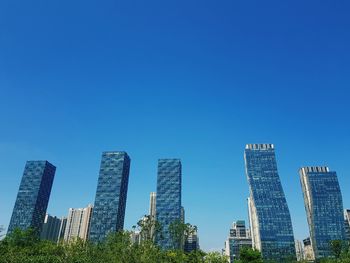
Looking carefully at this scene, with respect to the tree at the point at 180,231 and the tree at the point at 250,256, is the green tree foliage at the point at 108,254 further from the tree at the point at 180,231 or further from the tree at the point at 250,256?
the tree at the point at 180,231

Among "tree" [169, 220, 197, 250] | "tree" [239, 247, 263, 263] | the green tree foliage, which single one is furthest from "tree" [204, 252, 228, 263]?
"tree" [169, 220, 197, 250]

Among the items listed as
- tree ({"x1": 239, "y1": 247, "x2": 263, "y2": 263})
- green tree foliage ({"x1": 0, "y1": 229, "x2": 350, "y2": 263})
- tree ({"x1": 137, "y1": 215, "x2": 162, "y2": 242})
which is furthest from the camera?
tree ({"x1": 137, "y1": 215, "x2": 162, "y2": 242})

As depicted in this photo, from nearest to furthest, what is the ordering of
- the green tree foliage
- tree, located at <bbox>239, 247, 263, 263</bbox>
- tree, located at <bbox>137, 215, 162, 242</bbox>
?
→ the green tree foliage < tree, located at <bbox>239, 247, 263, 263</bbox> < tree, located at <bbox>137, 215, 162, 242</bbox>

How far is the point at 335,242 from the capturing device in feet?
442

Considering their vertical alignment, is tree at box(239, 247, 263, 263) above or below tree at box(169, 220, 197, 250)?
below

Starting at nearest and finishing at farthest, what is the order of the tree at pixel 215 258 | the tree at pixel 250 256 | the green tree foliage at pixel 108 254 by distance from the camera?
the green tree foliage at pixel 108 254 < the tree at pixel 215 258 < the tree at pixel 250 256

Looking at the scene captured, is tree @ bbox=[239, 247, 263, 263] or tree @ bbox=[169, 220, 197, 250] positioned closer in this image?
tree @ bbox=[239, 247, 263, 263]

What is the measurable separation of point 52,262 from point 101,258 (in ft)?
35.2

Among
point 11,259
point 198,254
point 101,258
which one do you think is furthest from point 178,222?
point 11,259

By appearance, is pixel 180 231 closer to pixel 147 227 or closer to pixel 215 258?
pixel 147 227

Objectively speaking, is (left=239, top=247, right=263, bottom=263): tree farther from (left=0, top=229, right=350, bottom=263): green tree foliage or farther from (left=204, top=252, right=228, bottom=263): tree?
(left=204, top=252, right=228, bottom=263): tree

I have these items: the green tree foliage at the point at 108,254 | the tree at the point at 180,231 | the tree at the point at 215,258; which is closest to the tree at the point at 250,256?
the green tree foliage at the point at 108,254

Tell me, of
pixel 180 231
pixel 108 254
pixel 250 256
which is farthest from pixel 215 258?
pixel 180 231

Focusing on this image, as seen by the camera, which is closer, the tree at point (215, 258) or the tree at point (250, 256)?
the tree at point (215, 258)
